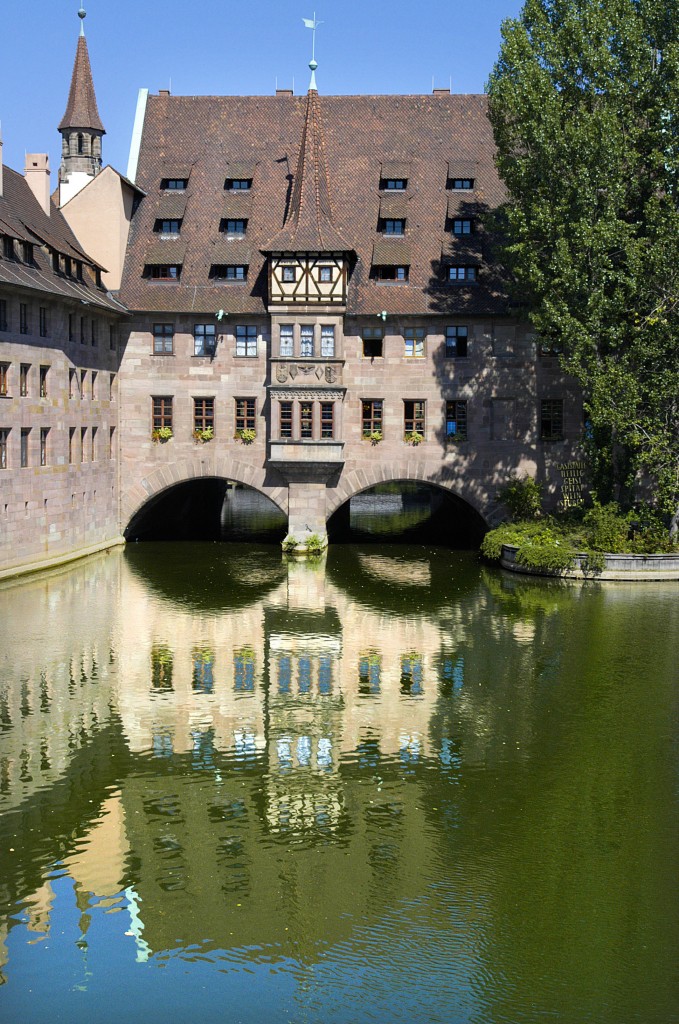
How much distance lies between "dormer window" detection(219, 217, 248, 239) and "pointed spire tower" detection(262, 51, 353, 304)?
3.29m

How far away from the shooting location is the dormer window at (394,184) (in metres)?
55.6

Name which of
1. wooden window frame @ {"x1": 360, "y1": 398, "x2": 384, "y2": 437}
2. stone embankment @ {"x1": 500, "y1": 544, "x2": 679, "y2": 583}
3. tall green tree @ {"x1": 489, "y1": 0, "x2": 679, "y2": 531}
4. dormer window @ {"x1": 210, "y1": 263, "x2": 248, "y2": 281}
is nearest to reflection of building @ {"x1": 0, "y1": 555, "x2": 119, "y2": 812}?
wooden window frame @ {"x1": 360, "y1": 398, "x2": 384, "y2": 437}

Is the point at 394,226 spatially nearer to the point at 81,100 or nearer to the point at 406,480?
the point at 406,480

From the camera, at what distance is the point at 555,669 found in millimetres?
31031

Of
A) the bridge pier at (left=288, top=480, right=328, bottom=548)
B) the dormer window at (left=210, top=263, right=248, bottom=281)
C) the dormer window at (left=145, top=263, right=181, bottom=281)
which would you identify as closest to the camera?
the bridge pier at (left=288, top=480, right=328, bottom=548)

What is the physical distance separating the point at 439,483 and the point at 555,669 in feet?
72.4

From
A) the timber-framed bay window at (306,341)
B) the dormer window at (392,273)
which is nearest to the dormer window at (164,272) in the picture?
the timber-framed bay window at (306,341)

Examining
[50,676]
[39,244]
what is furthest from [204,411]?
[50,676]

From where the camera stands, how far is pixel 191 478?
5316cm

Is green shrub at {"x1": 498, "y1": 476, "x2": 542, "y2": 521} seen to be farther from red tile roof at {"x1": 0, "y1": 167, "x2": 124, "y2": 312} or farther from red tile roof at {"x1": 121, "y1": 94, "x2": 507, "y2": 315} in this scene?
red tile roof at {"x1": 0, "y1": 167, "x2": 124, "y2": 312}

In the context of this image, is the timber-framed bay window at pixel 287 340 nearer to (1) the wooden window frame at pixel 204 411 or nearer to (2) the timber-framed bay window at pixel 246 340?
(2) the timber-framed bay window at pixel 246 340

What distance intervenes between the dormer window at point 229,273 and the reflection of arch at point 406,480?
32.1ft

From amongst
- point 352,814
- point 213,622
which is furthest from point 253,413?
point 352,814

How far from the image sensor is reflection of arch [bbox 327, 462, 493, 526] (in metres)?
52.2
